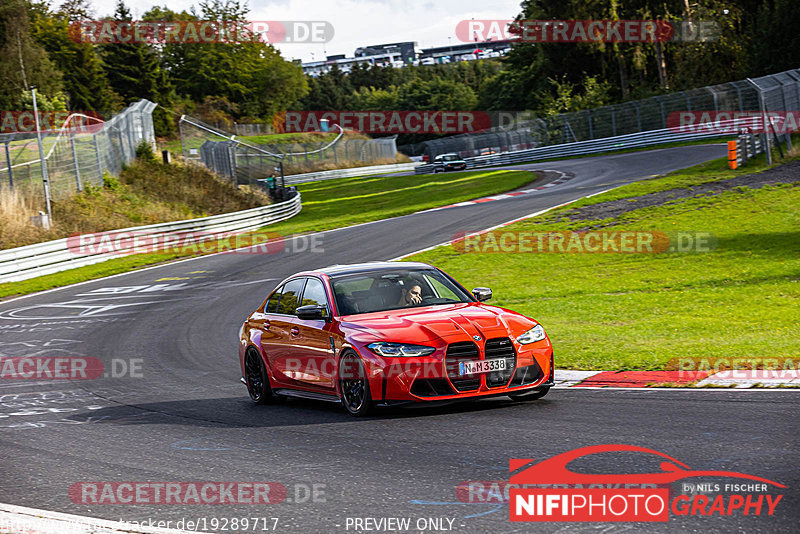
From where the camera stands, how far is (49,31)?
90875 millimetres

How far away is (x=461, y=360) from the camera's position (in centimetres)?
850

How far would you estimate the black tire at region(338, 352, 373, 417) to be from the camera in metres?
8.70

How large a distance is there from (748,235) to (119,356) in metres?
15.5

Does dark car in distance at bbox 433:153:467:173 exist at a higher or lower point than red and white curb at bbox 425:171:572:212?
higher

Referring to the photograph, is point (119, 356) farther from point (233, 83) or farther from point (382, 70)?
point (382, 70)

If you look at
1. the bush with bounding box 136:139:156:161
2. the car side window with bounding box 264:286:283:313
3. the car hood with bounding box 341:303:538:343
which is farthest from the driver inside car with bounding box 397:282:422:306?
the bush with bounding box 136:139:156:161

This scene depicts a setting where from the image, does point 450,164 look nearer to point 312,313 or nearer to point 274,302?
point 274,302

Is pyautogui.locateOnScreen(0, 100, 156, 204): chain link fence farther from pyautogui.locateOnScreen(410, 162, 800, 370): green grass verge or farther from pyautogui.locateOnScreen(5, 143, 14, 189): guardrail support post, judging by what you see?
pyautogui.locateOnScreen(410, 162, 800, 370): green grass verge

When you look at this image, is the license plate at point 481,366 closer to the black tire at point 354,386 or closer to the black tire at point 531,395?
the black tire at point 531,395

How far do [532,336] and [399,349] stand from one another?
1.34 m

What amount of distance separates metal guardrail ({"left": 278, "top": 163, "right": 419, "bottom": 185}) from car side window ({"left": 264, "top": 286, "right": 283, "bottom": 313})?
2361 inches

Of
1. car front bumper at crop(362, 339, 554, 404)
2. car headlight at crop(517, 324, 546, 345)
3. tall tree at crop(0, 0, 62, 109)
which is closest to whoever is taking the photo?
car front bumper at crop(362, 339, 554, 404)

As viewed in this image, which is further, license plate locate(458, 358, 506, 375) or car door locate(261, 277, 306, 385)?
car door locate(261, 277, 306, 385)

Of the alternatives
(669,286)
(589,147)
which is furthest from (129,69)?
(669,286)
